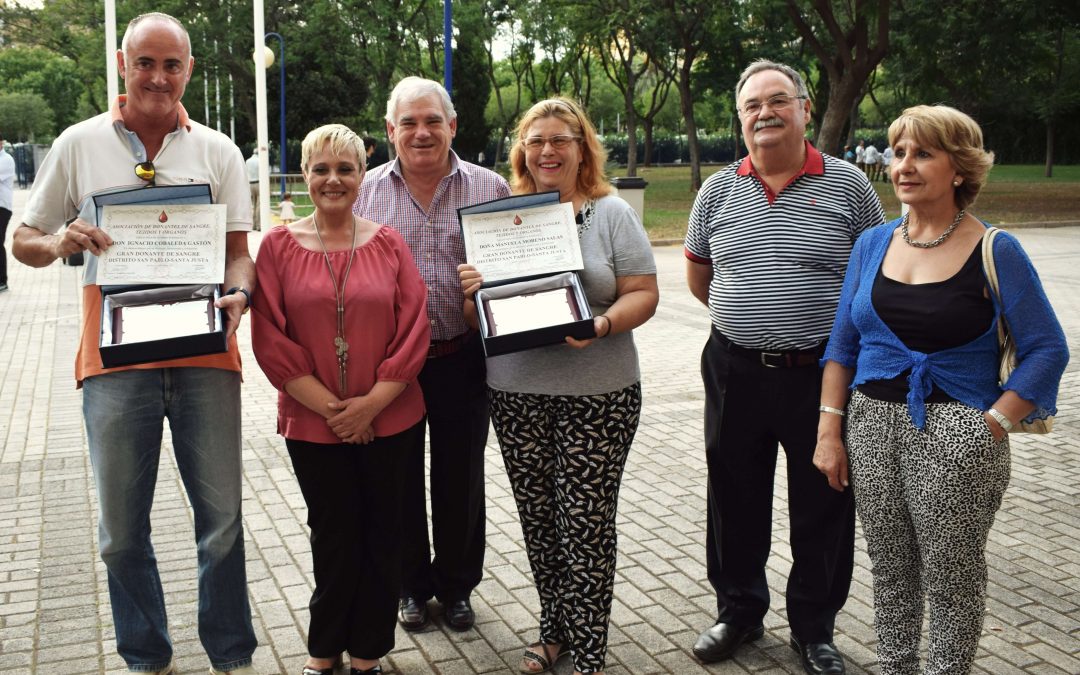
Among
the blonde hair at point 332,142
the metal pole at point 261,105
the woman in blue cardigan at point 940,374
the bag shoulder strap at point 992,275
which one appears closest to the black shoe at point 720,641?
the woman in blue cardigan at point 940,374

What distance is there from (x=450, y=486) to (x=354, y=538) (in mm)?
643

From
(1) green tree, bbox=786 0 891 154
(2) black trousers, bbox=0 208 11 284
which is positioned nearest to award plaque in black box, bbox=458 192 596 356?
(2) black trousers, bbox=0 208 11 284

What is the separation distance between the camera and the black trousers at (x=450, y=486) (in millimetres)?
4164

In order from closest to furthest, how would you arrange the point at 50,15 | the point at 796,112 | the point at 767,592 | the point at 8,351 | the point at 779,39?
the point at 796,112 → the point at 767,592 → the point at 8,351 → the point at 779,39 → the point at 50,15

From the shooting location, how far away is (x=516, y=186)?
400cm

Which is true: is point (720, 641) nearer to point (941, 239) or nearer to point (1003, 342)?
point (1003, 342)

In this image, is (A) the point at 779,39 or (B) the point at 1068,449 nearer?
(B) the point at 1068,449

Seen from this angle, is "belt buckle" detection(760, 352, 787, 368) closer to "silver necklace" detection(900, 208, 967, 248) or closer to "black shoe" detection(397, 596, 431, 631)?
"silver necklace" detection(900, 208, 967, 248)

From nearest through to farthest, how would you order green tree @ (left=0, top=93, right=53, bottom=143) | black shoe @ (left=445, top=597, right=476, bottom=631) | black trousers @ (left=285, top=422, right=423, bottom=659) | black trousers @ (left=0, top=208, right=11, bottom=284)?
black trousers @ (left=285, top=422, right=423, bottom=659) → black shoe @ (left=445, top=597, right=476, bottom=631) → black trousers @ (left=0, top=208, right=11, bottom=284) → green tree @ (left=0, top=93, right=53, bottom=143)

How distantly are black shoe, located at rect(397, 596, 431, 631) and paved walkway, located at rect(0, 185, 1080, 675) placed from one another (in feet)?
0.17

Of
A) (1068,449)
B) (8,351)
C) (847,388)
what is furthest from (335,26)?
(847,388)

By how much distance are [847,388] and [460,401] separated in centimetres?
154

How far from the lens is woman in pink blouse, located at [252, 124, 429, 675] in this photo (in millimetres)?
3531

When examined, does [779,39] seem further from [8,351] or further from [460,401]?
[460,401]
